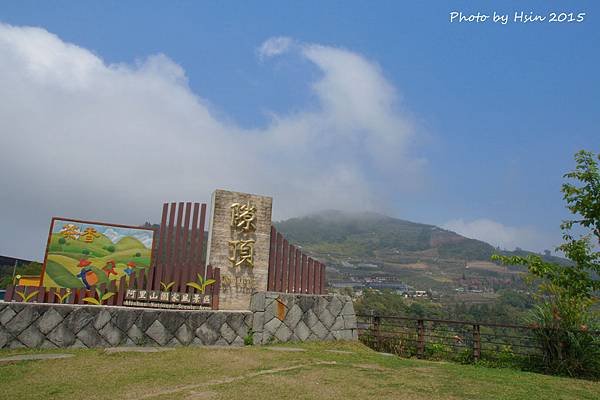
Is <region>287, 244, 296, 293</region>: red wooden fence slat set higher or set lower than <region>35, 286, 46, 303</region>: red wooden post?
higher

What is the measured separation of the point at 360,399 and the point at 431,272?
163 meters

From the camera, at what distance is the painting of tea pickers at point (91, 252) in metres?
12.8

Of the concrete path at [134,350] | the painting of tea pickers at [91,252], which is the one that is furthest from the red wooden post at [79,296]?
the painting of tea pickers at [91,252]

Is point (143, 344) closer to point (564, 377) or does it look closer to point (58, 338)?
point (58, 338)

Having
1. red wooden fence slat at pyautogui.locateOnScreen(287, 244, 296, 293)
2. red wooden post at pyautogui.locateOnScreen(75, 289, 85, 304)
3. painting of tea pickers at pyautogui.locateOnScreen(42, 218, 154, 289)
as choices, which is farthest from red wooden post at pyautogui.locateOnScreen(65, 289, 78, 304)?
red wooden fence slat at pyautogui.locateOnScreen(287, 244, 296, 293)

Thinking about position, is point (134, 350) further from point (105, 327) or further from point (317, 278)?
point (317, 278)

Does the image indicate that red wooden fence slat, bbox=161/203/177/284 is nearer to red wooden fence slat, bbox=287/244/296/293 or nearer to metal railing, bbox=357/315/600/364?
red wooden fence slat, bbox=287/244/296/293

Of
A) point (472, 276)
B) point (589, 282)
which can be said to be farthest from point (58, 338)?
point (472, 276)

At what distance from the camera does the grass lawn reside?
633 cm

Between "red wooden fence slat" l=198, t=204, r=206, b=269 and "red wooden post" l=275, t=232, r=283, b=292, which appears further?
"red wooden post" l=275, t=232, r=283, b=292

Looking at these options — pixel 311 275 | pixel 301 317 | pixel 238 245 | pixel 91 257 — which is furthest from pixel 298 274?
pixel 91 257

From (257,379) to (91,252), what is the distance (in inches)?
332

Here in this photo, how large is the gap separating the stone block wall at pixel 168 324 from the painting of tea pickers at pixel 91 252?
124 inches

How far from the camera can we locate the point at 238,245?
13820mm
